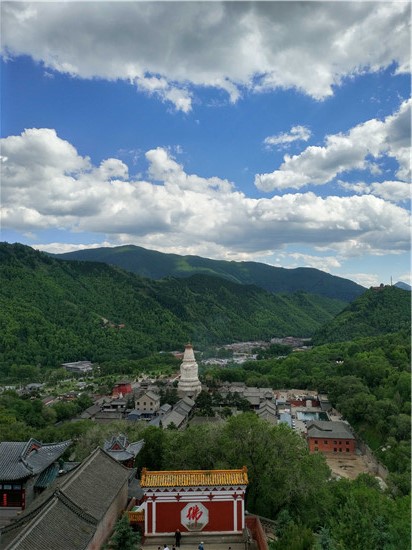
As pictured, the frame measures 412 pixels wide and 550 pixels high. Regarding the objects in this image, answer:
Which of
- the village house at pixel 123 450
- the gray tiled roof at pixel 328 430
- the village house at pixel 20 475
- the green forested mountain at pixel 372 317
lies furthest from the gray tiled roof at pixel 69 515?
the green forested mountain at pixel 372 317

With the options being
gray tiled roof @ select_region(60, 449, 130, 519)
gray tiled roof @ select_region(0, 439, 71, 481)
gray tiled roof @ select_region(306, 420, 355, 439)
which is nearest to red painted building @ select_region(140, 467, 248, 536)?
gray tiled roof @ select_region(60, 449, 130, 519)

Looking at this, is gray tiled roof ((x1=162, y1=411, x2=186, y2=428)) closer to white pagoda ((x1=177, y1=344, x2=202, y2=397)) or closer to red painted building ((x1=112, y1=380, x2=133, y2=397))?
white pagoda ((x1=177, y1=344, x2=202, y2=397))

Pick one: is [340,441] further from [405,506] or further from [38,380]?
[38,380]

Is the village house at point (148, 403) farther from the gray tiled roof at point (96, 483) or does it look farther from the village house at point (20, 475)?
the gray tiled roof at point (96, 483)

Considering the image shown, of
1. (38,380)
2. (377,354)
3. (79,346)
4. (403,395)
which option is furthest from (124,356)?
(403,395)

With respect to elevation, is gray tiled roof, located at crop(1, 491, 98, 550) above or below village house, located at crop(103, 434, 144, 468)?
above

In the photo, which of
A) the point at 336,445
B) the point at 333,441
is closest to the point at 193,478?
the point at 333,441

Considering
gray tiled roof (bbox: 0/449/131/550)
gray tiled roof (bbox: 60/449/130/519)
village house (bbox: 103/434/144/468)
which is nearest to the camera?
gray tiled roof (bbox: 0/449/131/550)
